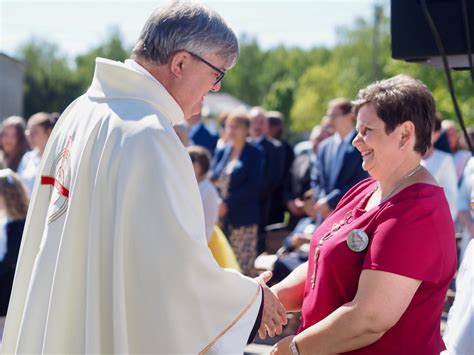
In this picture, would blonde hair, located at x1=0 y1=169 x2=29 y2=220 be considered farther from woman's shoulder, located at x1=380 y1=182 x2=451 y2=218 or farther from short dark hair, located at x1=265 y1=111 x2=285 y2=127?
short dark hair, located at x1=265 y1=111 x2=285 y2=127

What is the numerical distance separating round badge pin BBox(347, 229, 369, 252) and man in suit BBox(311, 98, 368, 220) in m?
3.80

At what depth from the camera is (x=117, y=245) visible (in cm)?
268

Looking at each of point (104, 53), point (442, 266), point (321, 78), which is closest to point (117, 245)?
point (442, 266)

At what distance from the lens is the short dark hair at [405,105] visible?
3121 mm

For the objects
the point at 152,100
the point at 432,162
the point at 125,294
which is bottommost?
the point at 432,162

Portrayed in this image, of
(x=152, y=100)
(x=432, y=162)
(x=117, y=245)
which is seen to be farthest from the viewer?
(x=432, y=162)

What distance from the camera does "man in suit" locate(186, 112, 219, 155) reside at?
921 centimetres

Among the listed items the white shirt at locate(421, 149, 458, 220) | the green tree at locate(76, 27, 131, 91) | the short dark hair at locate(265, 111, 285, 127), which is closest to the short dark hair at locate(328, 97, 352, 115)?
the white shirt at locate(421, 149, 458, 220)

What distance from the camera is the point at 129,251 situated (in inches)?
106

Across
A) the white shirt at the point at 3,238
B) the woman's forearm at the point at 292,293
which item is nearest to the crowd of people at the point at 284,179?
the white shirt at the point at 3,238

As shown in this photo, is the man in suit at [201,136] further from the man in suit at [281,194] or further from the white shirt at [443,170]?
the white shirt at [443,170]

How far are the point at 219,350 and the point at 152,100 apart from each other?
0.90 meters

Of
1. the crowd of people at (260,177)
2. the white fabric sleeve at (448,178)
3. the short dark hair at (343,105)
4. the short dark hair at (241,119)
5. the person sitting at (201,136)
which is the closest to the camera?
the crowd of people at (260,177)

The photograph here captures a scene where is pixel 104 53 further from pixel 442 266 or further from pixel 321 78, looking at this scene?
pixel 442 266
